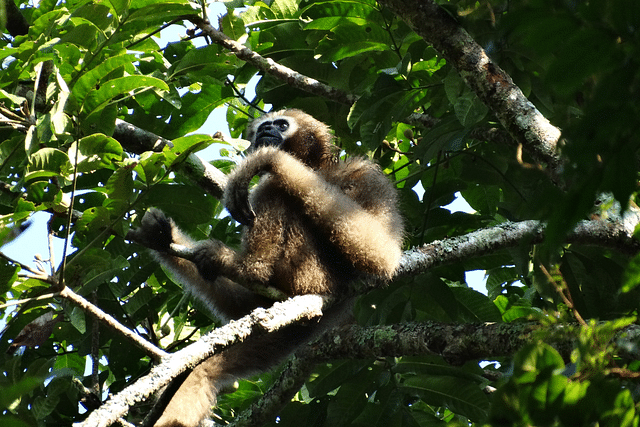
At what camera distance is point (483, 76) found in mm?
3766

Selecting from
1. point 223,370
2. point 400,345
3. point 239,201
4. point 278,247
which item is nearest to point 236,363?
point 223,370

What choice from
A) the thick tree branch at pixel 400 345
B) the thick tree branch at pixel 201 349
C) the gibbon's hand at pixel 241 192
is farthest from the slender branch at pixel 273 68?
the thick tree branch at pixel 400 345

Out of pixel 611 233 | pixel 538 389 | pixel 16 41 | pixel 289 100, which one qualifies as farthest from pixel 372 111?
pixel 538 389

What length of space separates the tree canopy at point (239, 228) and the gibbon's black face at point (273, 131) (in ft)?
0.82

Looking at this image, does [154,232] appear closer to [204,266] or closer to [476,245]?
[204,266]

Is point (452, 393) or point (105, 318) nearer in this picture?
point (105, 318)

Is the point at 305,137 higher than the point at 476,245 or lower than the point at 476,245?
higher

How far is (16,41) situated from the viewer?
13.8ft

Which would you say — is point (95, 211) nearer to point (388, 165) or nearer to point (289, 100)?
point (289, 100)

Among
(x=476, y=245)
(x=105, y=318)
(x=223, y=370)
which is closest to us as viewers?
(x=105, y=318)

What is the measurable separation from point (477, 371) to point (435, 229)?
1.25 metres

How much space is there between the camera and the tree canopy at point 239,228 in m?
3.51

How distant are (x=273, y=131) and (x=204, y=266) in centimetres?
180

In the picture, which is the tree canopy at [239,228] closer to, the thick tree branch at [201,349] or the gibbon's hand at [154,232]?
the thick tree branch at [201,349]
